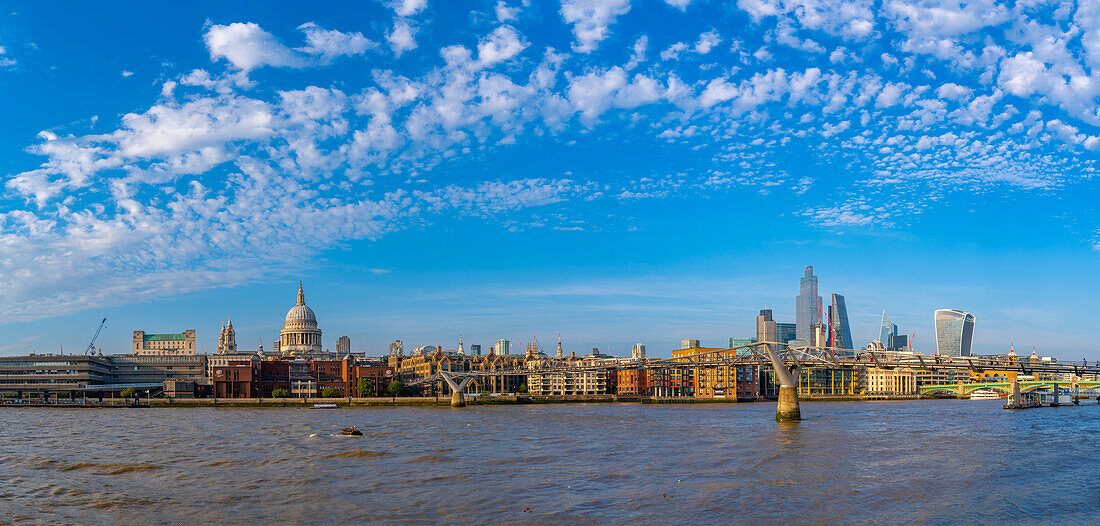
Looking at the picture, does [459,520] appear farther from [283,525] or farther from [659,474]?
[659,474]

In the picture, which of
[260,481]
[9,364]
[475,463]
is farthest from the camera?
[9,364]

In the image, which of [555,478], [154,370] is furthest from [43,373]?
[555,478]

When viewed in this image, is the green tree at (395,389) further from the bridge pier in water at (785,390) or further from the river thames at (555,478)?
the bridge pier in water at (785,390)

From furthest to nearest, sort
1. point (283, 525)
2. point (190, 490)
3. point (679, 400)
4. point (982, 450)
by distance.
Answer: point (679, 400) → point (982, 450) → point (190, 490) → point (283, 525)

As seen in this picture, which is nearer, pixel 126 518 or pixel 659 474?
Result: pixel 126 518

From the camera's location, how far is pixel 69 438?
181 feet

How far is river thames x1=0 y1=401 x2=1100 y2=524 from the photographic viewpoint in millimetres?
24953

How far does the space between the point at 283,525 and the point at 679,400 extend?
124276 mm

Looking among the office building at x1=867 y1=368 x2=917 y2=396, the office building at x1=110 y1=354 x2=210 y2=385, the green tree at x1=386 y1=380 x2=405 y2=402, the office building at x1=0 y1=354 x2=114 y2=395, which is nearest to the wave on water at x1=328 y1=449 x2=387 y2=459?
the green tree at x1=386 y1=380 x2=405 y2=402

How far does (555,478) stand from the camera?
3262 cm

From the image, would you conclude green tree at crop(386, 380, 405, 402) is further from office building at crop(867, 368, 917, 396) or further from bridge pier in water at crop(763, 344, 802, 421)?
office building at crop(867, 368, 917, 396)

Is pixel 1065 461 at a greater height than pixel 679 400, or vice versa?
pixel 1065 461

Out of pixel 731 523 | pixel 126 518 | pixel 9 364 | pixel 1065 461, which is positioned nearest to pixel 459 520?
pixel 731 523

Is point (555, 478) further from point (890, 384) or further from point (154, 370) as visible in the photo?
point (890, 384)
